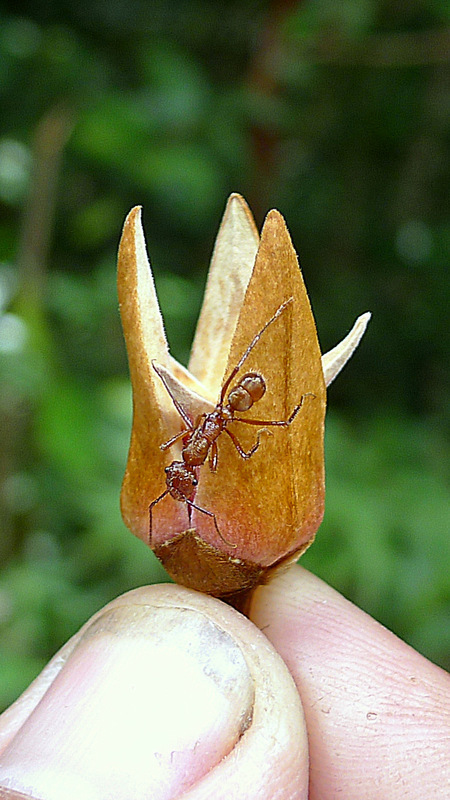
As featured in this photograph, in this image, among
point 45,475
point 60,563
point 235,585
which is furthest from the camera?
point 45,475

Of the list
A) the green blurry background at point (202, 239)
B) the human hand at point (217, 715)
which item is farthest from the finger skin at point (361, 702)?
the green blurry background at point (202, 239)

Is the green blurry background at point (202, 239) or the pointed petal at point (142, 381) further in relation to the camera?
the green blurry background at point (202, 239)

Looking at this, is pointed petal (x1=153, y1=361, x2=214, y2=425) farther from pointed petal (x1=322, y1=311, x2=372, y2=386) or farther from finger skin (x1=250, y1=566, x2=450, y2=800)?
finger skin (x1=250, y1=566, x2=450, y2=800)

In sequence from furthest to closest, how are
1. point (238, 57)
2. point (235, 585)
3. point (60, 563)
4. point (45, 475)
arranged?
1. point (238, 57)
2. point (45, 475)
3. point (60, 563)
4. point (235, 585)

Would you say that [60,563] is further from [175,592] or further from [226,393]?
[226,393]

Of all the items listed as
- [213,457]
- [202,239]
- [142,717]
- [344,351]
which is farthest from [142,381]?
[202,239]

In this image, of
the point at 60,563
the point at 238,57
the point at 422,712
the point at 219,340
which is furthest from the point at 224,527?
the point at 238,57

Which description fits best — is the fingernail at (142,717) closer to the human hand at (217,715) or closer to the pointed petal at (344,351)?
the human hand at (217,715)

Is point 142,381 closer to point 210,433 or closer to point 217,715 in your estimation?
point 210,433
